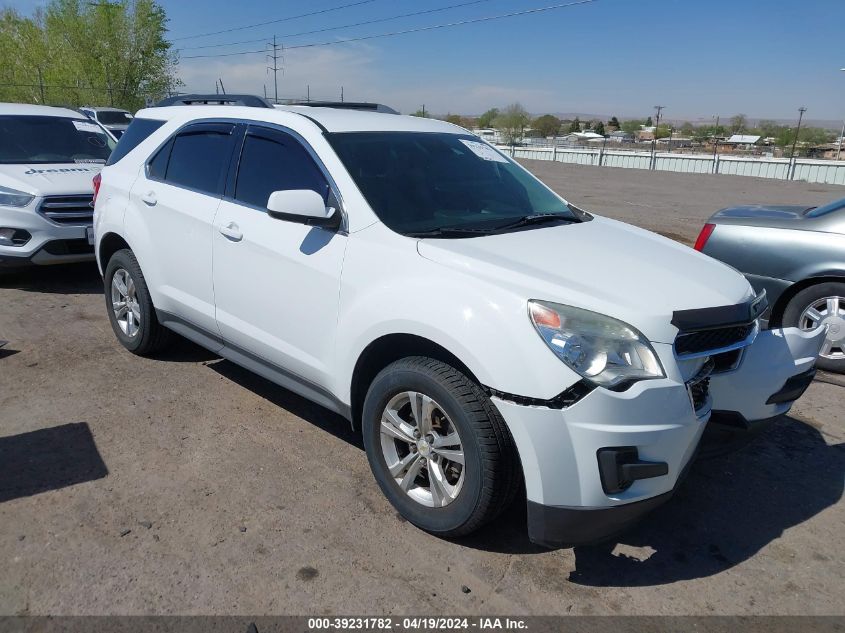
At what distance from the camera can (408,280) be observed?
3016 millimetres

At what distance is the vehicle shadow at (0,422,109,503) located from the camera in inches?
135

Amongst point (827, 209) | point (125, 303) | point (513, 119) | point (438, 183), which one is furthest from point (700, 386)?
point (513, 119)

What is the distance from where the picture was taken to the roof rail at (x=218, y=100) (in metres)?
4.54

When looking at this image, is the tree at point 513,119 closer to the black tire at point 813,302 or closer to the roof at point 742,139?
the roof at point 742,139

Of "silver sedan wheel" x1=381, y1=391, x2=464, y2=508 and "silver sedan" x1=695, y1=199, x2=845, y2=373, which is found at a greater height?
"silver sedan" x1=695, y1=199, x2=845, y2=373

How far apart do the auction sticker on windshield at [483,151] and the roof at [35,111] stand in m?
6.68

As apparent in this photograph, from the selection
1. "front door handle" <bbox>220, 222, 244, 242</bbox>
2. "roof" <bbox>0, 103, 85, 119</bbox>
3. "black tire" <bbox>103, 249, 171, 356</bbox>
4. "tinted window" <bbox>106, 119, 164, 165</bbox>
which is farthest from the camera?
"roof" <bbox>0, 103, 85, 119</bbox>

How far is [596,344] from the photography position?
2.60 metres

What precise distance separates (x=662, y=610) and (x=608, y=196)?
16795 mm

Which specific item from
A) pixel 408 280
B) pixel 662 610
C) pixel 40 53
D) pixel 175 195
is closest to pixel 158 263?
pixel 175 195

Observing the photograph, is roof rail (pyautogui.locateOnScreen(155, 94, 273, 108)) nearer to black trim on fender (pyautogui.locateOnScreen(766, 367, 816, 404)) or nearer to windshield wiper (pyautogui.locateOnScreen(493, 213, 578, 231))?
windshield wiper (pyautogui.locateOnScreen(493, 213, 578, 231))

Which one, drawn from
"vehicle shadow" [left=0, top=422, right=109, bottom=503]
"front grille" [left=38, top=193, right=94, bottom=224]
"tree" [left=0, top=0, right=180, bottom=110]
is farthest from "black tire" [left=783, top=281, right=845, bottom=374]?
"tree" [left=0, top=0, right=180, bottom=110]

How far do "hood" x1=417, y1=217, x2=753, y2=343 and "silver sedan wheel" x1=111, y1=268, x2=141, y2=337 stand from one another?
9.36ft

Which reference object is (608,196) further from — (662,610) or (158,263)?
(662,610)
